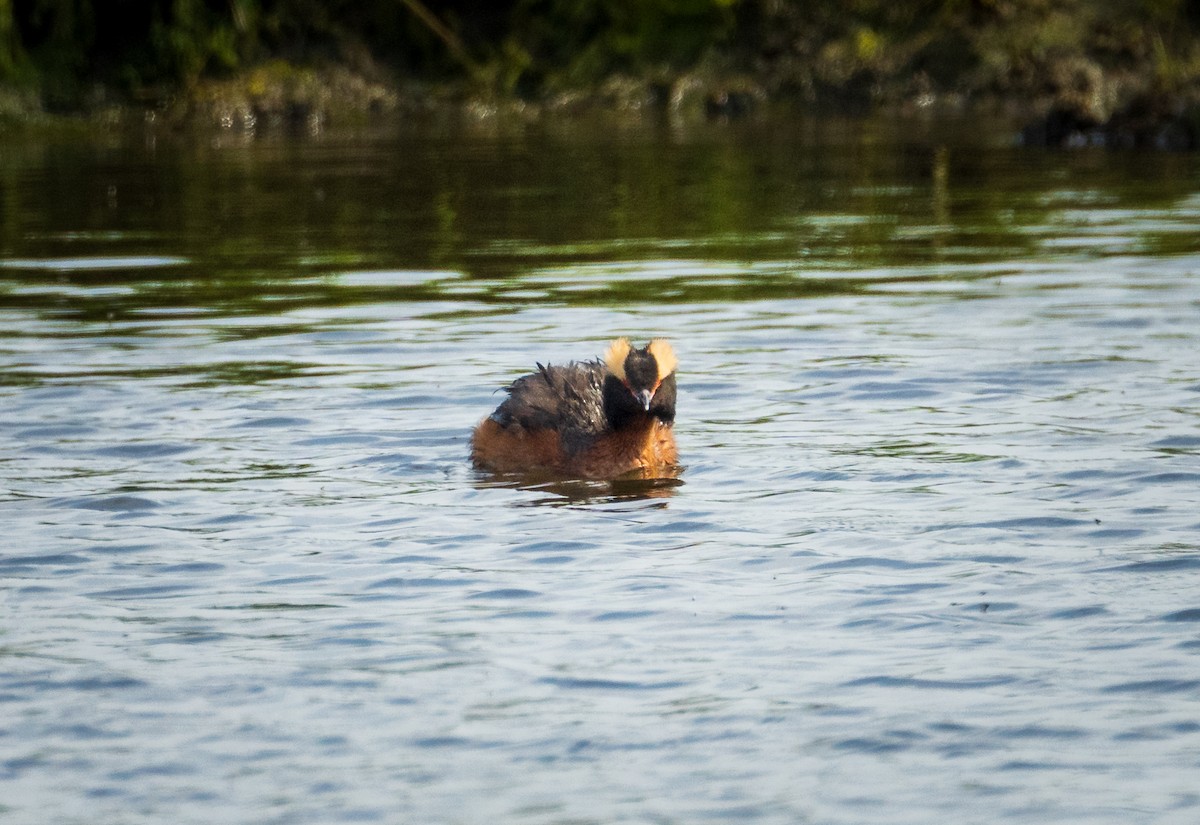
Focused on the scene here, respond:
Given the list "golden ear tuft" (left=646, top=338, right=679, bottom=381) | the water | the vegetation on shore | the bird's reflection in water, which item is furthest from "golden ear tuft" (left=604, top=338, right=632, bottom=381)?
the vegetation on shore

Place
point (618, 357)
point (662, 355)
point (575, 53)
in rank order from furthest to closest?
1. point (575, 53)
2. point (618, 357)
3. point (662, 355)

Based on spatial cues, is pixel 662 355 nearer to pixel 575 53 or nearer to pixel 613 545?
pixel 613 545

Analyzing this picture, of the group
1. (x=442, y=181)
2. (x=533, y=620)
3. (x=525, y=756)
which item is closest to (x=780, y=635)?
(x=533, y=620)

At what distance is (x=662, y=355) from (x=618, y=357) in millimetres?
319

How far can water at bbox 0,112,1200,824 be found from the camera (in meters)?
5.86

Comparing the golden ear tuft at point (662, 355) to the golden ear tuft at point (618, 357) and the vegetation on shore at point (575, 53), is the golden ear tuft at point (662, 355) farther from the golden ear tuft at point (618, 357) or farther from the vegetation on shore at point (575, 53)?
the vegetation on shore at point (575, 53)

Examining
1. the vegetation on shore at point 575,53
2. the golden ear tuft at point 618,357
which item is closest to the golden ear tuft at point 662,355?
the golden ear tuft at point 618,357

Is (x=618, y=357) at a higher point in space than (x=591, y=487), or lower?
higher

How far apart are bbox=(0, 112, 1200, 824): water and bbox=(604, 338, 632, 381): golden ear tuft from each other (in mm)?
690

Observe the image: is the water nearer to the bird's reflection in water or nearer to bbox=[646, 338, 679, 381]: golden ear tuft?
the bird's reflection in water

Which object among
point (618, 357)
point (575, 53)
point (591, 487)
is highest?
point (575, 53)

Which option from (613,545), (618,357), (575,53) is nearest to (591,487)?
(618,357)

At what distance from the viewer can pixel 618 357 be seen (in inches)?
401

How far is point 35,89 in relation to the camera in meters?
36.2
